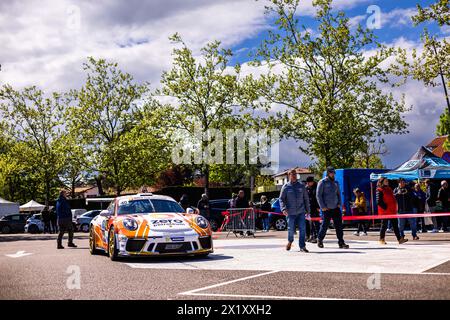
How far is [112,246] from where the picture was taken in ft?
41.4

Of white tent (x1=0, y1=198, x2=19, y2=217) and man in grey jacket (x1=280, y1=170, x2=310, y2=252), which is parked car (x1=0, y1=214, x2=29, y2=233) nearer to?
white tent (x1=0, y1=198, x2=19, y2=217)

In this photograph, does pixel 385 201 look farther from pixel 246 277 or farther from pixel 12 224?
pixel 12 224

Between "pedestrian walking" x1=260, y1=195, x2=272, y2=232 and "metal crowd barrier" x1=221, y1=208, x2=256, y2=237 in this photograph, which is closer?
"metal crowd barrier" x1=221, y1=208, x2=256, y2=237

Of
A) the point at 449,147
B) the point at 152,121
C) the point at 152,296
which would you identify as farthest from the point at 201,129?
the point at 152,296

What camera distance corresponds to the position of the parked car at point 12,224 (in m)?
45.8

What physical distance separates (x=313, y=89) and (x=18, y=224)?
949 inches

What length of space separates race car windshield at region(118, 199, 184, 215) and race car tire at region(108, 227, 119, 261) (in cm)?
60

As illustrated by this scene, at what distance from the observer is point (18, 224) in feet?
151

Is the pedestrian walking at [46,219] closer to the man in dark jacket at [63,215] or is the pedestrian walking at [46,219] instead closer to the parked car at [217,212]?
the parked car at [217,212]

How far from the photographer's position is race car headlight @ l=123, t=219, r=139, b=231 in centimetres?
1220

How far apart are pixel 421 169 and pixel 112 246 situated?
→ 16125 mm

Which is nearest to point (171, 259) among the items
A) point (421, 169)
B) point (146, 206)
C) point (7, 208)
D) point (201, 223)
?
point (201, 223)

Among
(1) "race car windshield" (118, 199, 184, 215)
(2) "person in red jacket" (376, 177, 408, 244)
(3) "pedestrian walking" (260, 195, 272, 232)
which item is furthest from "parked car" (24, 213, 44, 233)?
(2) "person in red jacket" (376, 177, 408, 244)
